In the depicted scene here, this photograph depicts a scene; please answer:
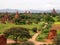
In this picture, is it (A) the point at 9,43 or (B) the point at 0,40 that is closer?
(B) the point at 0,40

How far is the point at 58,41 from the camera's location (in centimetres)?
2394

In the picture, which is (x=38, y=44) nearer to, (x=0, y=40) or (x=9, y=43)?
(x=9, y=43)

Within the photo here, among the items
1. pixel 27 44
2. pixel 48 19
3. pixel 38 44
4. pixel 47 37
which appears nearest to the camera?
pixel 27 44

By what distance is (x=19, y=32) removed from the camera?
3020 centimetres

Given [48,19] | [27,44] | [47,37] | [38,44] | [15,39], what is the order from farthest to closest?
[48,19] < [47,37] < [15,39] < [38,44] < [27,44]

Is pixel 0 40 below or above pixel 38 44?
above

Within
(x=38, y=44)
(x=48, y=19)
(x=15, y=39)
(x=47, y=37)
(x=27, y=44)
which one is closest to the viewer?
(x=27, y=44)

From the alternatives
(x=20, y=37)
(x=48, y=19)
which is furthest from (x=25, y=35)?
(x=48, y=19)

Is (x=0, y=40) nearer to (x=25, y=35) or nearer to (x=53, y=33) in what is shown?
(x=25, y=35)

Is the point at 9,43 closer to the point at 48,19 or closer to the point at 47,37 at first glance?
the point at 47,37

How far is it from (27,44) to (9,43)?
299 inches

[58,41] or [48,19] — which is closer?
[58,41]

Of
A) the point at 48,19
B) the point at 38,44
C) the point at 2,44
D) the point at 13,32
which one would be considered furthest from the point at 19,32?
the point at 48,19

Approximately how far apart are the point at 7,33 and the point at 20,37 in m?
1.96
